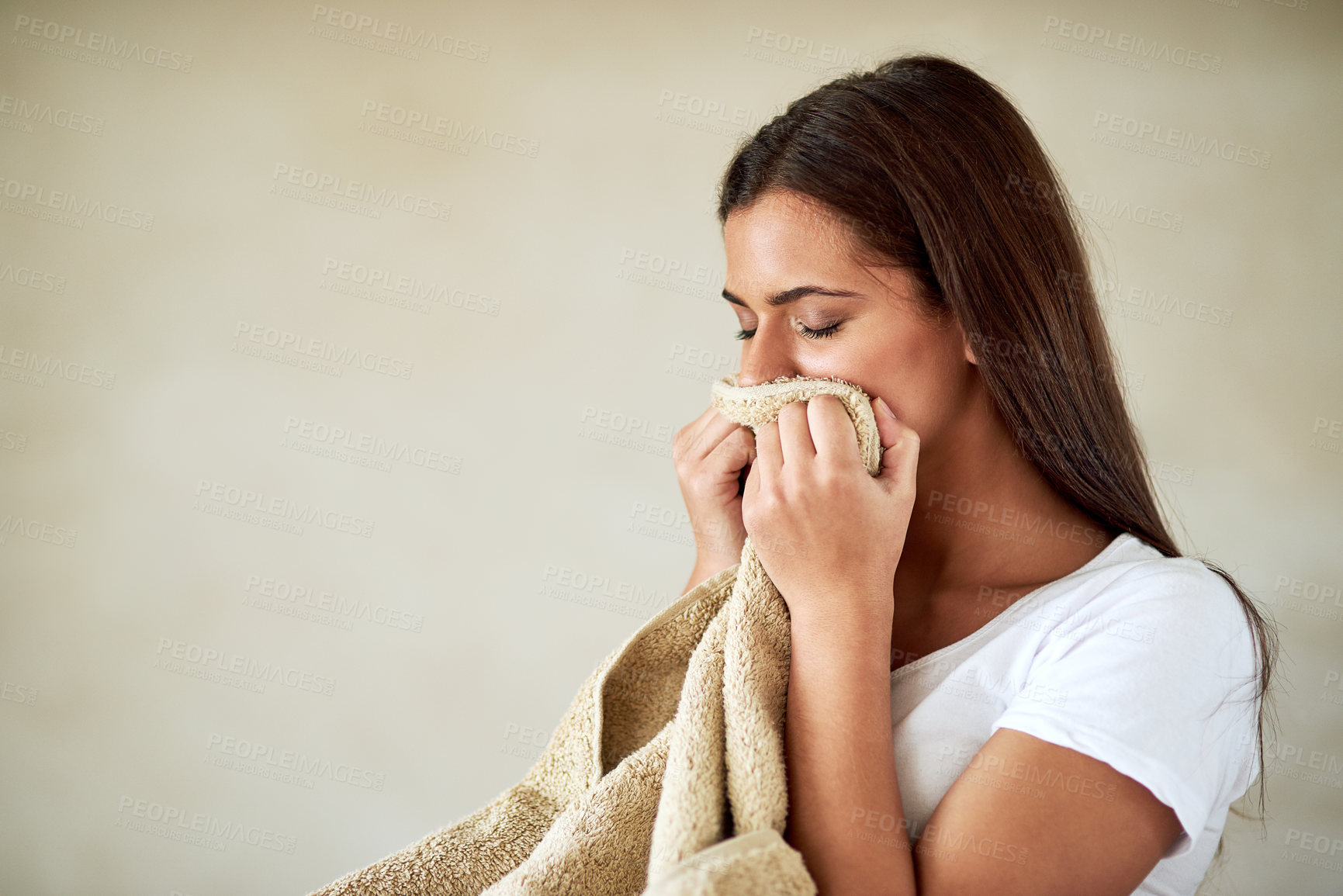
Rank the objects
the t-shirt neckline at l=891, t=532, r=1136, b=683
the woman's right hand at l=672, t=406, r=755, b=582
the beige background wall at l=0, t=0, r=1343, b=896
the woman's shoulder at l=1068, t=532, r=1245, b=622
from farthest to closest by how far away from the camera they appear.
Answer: the beige background wall at l=0, t=0, r=1343, b=896, the woman's right hand at l=672, t=406, r=755, b=582, the t-shirt neckline at l=891, t=532, r=1136, b=683, the woman's shoulder at l=1068, t=532, r=1245, b=622

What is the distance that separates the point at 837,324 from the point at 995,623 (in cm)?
43

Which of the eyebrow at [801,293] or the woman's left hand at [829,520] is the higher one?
the eyebrow at [801,293]

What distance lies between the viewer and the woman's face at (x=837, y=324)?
1137 mm

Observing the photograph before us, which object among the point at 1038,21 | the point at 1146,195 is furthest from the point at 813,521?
the point at 1038,21

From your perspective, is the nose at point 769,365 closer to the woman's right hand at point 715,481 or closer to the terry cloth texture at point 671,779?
the terry cloth texture at point 671,779

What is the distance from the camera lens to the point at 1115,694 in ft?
2.91

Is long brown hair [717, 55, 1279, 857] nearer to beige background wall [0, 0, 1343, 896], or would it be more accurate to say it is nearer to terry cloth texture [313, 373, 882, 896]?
terry cloth texture [313, 373, 882, 896]

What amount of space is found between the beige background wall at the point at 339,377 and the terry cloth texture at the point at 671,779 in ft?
3.75

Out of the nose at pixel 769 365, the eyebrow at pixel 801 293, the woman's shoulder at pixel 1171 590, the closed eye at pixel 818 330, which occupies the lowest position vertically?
the woman's shoulder at pixel 1171 590

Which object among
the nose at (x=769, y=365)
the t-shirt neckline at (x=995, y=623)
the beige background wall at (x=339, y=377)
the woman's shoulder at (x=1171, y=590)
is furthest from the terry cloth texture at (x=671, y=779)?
the beige background wall at (x=339, y=377)

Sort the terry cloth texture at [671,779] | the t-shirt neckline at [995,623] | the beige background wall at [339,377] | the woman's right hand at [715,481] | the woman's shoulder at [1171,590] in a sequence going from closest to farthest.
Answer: the terry cloth texture at [671,779] → the woman's shoulder at [1171,590] → the t-shirt neckline at [995,623] → the woman's right hand at [715,481] → the beige background wall at [339,377]

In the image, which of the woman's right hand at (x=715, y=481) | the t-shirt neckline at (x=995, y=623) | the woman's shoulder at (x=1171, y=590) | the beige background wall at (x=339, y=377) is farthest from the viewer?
the beige background wall at (x=339, y=377)

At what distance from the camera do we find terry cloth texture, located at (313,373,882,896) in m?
0.83

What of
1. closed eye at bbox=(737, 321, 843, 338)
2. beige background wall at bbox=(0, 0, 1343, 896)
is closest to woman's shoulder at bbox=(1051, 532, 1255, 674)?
closed eye at bbox=(737, 321, 843, 338)
